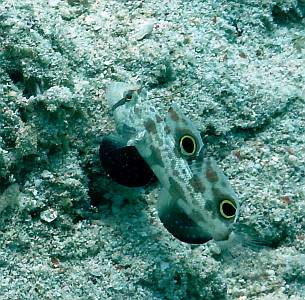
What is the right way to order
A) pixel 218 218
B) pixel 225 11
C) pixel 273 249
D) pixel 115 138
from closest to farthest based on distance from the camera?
pixel 218 218 → pixel 115 138 → pixel 273 249 → pixel 225 11

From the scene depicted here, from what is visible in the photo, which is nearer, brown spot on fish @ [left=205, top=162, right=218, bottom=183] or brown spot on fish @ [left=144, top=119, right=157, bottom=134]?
brown spot on fish @ [left=205, top=162, right=218, bottom=183]

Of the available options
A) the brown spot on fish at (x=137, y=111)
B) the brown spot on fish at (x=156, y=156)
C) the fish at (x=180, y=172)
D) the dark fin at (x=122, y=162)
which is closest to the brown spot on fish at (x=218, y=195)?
the fish at (x=180, y=172)

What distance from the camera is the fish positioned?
235 cm

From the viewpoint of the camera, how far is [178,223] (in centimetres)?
243

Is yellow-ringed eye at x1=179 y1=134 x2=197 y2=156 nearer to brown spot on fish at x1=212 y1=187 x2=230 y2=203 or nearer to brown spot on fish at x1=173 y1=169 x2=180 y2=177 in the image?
brown spot on fish at x1=173 y1=169 x2=180 y2=177

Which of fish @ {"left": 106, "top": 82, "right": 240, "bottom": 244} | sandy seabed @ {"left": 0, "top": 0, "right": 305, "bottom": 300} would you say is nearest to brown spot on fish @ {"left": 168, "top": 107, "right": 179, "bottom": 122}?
fish @ {"left": 106, "top": 82, "right": 240, "bottom": 244}

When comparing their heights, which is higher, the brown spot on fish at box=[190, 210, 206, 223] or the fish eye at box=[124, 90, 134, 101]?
→ the fish eye at box=[124, 90, 134, 101]

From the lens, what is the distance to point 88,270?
2.43 meters

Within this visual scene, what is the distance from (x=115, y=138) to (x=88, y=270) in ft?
2.08

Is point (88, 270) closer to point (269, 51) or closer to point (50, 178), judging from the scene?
point (50, 178)

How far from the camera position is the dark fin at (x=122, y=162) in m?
2.52

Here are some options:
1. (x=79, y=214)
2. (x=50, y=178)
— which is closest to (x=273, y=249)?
(x=79, y=214)

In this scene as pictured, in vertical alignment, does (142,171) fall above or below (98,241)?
above

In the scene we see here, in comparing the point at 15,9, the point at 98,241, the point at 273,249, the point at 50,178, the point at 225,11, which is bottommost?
the point at 273,249
